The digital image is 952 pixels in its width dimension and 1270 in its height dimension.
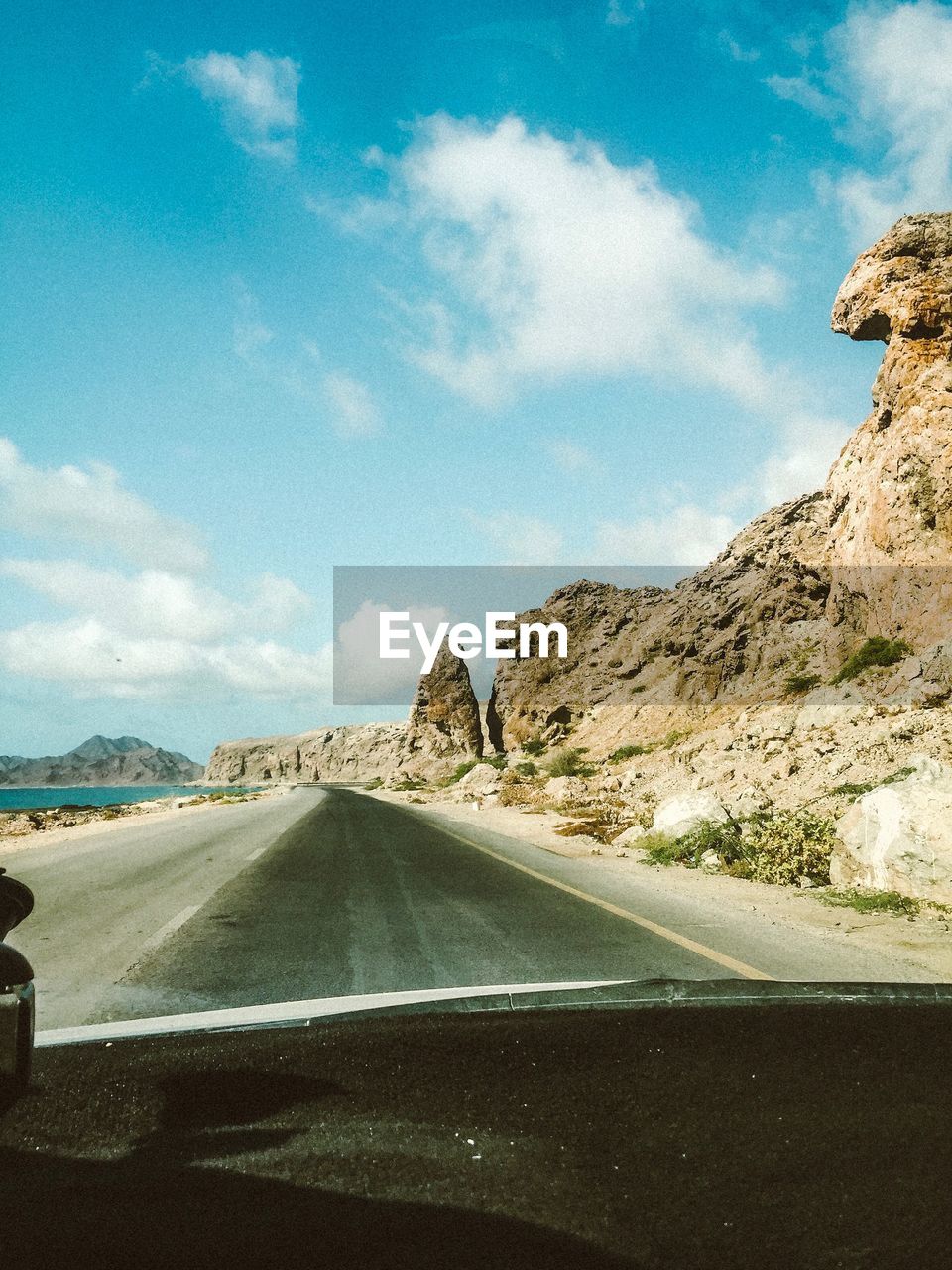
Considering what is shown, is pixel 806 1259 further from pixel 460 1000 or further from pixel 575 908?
pixel 575 908

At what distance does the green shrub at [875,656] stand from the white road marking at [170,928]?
87.7ft

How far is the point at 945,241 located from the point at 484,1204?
45763 mm

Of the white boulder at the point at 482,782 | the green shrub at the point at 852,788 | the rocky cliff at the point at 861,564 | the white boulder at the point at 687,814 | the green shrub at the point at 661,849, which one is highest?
the rocky cliff at the point at 861,564

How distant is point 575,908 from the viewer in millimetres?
9578

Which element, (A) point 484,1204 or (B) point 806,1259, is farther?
(A) point 484,1204

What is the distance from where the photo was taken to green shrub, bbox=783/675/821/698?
1412 inches

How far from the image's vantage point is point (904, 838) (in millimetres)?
9852

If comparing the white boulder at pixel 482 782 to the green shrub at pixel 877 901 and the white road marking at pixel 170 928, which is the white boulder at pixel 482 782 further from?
the white road marking at pixel 170 928

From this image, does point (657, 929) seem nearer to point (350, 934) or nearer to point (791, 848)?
point (350, 934)

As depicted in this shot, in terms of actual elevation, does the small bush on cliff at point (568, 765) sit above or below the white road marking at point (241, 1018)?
below

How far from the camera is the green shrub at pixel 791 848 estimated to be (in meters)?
11.8

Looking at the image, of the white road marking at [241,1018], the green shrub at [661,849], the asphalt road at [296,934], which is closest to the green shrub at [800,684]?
the green shrub at [661,849]

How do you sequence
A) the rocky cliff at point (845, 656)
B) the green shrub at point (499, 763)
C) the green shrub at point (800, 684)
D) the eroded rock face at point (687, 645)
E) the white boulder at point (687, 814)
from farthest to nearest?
the green shrub at point (499, 763), the eroded rock face at point (687, 645), the green shrub at point (800, 684), the rocky cliff at point (845, 656), the white boulder at point (687, 814)

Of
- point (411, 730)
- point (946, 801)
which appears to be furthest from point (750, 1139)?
point (411, 730)
